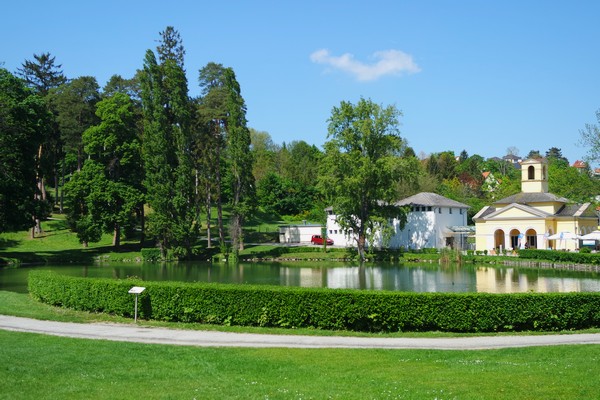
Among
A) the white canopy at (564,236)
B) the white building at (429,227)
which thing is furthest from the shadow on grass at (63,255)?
the white canopy at (564,236)

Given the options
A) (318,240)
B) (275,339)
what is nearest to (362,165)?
(318,240)

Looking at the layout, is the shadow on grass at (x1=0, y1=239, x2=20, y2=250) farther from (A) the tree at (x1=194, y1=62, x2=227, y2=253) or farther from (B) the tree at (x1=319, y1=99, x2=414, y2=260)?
(B) the tree at (x1=319, y1=99, x2=414, y2=260)

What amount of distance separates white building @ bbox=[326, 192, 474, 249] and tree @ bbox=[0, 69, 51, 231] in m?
31.4

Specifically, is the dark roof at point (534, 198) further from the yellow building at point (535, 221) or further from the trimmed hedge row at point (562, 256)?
the trimmed hedge row at point (562, 256)

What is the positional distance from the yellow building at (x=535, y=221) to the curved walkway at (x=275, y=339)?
46838 mm

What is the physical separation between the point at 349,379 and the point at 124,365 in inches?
192

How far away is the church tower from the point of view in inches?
2692

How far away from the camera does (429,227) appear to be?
68.2 meters

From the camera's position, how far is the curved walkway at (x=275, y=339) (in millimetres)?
15797

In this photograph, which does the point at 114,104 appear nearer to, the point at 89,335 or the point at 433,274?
the point at 433,274

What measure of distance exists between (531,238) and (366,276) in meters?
28.8

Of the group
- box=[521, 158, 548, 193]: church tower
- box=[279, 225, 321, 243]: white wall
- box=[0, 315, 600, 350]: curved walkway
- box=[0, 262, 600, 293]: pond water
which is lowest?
box=[0, 315, 600, 350]: curved walkway

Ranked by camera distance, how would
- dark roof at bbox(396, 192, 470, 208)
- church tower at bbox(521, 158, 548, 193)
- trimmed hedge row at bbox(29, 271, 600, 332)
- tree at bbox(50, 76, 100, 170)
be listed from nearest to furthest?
trimmed hedge row at bbox(29, 271, 600, 332)
tree at bbox(50, 76, 100, 170)
dark roof at bbox(396, 192, 470, 208)
church tower at bbox(521, 158, 548, 193)

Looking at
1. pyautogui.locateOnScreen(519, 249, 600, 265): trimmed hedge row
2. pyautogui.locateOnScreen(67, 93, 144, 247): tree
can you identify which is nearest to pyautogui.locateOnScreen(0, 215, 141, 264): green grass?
pyautogui.locateOnScreen(67, 93, 144, 247): tree
